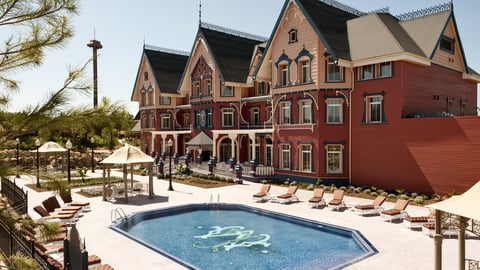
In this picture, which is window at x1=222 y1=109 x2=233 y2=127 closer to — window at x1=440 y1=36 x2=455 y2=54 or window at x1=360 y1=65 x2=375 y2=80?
window at x1=360 y1=65 x2=375 y2=80

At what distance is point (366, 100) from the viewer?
941 inches

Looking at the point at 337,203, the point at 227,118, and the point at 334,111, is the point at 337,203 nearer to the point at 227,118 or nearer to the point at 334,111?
the point at 334,111

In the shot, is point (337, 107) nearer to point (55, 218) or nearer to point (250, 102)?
point (250, 102)

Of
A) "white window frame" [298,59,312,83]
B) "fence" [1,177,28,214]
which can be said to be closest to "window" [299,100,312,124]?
"white window frame" [298,59,312,83]

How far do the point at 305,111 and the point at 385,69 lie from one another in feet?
20.8

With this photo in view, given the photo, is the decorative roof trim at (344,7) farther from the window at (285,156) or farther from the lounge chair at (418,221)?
the lounge chair at (418,221)

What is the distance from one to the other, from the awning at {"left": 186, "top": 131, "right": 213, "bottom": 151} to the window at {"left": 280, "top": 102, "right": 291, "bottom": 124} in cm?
985

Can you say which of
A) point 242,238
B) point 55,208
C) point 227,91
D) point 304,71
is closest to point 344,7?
point 304,71

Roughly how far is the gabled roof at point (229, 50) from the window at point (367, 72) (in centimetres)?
1311

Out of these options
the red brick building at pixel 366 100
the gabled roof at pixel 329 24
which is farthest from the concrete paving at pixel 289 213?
the gabled roof at pixel 329 24

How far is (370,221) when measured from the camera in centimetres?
1617

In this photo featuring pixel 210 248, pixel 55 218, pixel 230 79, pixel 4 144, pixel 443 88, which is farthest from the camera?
pixel 230 79

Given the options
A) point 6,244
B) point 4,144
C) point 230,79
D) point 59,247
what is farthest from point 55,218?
point 230,79

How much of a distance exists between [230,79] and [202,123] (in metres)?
6.25
